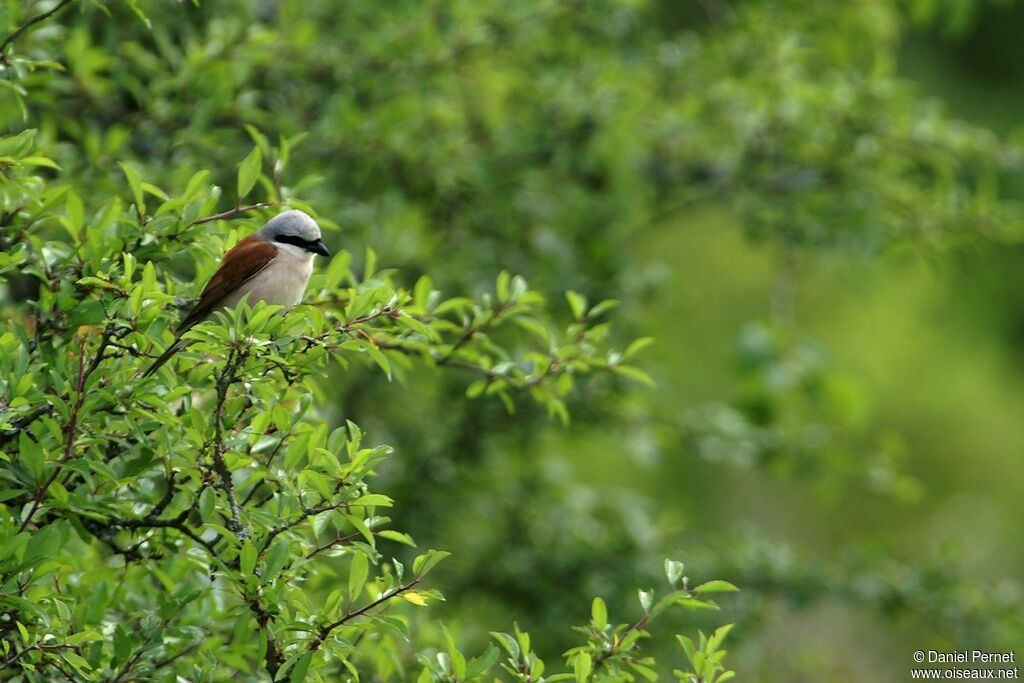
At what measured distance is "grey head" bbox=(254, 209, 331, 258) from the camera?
3.94 meters

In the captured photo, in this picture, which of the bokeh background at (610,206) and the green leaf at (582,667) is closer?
the green leaf at (582,667)

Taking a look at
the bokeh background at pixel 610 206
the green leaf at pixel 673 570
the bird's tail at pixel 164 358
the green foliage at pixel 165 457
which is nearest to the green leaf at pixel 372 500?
the green foliage at pixel 165 457

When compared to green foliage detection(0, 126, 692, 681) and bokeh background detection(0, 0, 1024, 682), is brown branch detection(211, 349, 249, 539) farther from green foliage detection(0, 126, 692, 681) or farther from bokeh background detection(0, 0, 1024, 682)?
bokeh background detection(0, 0, 1024, 682)

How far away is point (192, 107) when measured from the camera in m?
4.56

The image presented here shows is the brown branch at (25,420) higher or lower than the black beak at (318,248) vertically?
lower

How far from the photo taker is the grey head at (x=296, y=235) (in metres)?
3.94

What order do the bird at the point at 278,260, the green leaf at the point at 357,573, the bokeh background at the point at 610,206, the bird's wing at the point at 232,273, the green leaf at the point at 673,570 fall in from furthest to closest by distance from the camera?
1. the bokeh background at the point at 610,206
2. the bird at the point at 278,260
3. the bird's wing at the point at 232,273
4. the green leaf at the point at 673,570
5. the green leaf at the point at 357,573

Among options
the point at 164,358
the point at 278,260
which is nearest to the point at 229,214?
the point at 164,358

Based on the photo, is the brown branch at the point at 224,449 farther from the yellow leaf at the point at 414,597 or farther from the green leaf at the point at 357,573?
the yellow leaf at the point at 414,597

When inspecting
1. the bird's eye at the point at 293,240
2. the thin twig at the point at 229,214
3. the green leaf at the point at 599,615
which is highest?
the thin twig at the point at 229,214

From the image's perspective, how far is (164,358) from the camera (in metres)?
2.67

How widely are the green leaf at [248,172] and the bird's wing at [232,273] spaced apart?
29cm

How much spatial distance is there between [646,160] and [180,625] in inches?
170

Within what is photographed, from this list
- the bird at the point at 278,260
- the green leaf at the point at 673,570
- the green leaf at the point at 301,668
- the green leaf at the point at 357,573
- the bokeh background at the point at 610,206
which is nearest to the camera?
the green leaf at the point at 301,668
